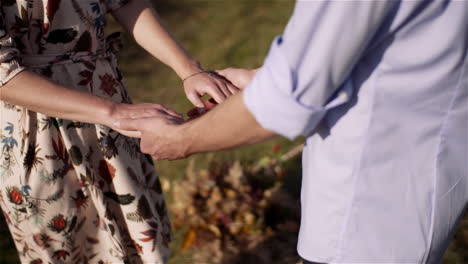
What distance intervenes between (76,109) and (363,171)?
3.17ft

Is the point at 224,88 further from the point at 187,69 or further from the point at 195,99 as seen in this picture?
the point at 187,69

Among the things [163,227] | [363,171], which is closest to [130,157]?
[163,227]

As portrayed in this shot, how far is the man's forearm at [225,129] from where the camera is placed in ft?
4.09

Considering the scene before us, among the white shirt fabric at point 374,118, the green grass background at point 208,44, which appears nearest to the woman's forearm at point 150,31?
the white shirt fabric at point 374,118

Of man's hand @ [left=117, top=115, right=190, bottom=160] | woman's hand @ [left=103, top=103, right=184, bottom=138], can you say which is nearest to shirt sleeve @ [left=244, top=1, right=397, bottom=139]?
man's hand @ [left=117, top=115, right=190, bottom=160]

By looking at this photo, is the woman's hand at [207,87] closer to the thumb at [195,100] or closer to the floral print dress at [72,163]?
the thumb at [195,100]

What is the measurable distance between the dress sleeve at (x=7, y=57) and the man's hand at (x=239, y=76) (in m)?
0.73

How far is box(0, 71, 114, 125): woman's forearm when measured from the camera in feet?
5.52

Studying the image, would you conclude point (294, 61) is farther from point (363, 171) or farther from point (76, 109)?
point (76, 109)

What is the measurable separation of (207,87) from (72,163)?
0.61 metres

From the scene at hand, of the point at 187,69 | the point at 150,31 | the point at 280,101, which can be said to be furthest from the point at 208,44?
the point at 280,101

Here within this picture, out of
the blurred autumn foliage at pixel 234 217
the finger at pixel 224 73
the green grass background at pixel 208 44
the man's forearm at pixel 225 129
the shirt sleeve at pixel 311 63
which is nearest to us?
the shirt sleeve at pixel 311 63

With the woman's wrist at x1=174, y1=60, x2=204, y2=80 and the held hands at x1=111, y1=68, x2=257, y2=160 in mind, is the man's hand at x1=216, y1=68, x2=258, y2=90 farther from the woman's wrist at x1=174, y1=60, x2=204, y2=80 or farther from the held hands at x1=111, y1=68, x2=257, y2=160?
the woman's wrist at x1=174, y1=60, x2=204, y2=80

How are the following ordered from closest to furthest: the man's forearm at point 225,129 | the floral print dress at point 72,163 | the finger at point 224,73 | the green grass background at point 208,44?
1. the man's forearm at point 225,129
2. the floral print dress at point 72,163
3. the finger at point 224,73
4. the green grass background at point 208,44
